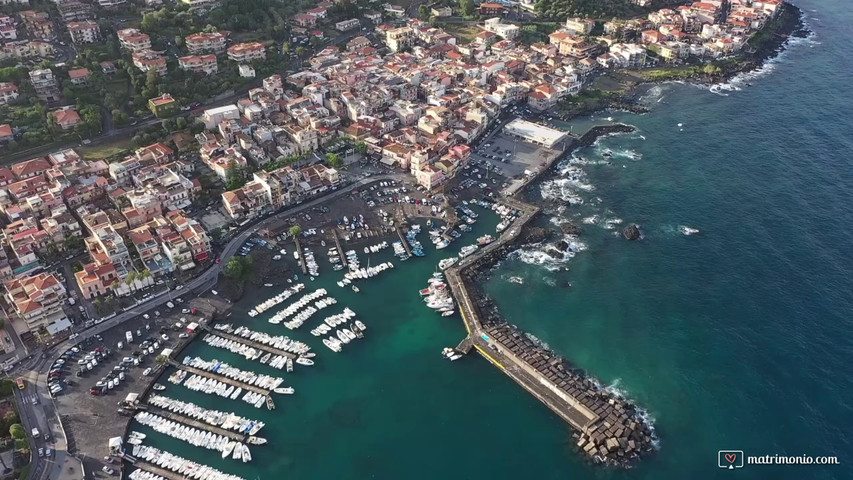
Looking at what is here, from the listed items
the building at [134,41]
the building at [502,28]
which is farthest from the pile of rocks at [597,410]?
the building at [502,28]

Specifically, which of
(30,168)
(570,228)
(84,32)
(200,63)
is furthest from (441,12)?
(30,168)

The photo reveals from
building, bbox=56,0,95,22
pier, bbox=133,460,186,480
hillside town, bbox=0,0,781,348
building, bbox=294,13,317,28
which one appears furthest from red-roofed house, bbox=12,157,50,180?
building, bbox=294,13,317,28

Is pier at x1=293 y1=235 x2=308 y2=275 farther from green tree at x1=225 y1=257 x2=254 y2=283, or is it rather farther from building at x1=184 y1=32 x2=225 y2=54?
building at x1=184 y1=32 x2=225 y2=54

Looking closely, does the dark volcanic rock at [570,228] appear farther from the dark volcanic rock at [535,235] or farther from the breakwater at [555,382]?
the breakwater at [555,382]

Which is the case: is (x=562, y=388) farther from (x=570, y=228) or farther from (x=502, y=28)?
(x=502, y=28)

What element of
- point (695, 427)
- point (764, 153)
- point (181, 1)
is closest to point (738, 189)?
point (764, 153)

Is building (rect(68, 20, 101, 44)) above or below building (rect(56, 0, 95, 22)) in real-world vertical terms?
below

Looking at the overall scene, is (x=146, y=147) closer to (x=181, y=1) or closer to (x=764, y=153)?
(x=181, y=1)
